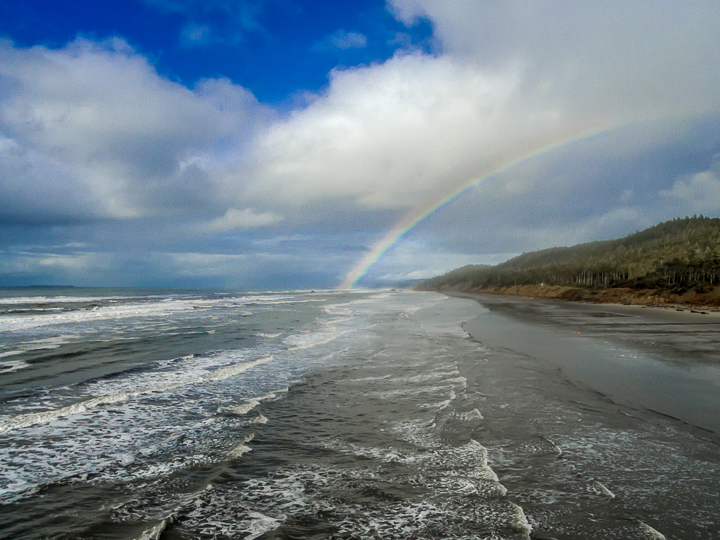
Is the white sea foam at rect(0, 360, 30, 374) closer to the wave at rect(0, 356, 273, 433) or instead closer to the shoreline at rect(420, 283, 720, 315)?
the wave at rect(0, 356, 273, 433)

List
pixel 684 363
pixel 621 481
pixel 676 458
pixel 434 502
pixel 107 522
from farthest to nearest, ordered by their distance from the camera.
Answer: pixel 684 363
pixel 676 458
pixel 621 481
pixel 434 502
pixel 107 522

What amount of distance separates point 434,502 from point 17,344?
91.1 feet

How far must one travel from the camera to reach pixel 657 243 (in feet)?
615

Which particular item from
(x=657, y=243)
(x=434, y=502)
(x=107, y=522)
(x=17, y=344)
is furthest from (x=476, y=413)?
(x=657, y=243)

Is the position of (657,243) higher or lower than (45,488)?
higher

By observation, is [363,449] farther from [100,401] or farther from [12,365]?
[12,365]

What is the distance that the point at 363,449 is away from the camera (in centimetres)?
770

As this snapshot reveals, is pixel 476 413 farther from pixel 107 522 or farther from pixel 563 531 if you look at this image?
pixel 107 522

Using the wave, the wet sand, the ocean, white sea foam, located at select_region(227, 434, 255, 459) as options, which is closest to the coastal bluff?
the wet sand

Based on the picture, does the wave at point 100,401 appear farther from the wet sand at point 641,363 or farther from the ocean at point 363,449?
the wet sand at point 641,363

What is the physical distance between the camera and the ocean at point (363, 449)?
5.21 metres

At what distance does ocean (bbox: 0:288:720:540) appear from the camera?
521 cm

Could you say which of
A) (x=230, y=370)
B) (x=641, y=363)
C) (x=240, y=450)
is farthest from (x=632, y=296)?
(x=240, y=450)

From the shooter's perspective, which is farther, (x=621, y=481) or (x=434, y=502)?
(x=621, y=481)
